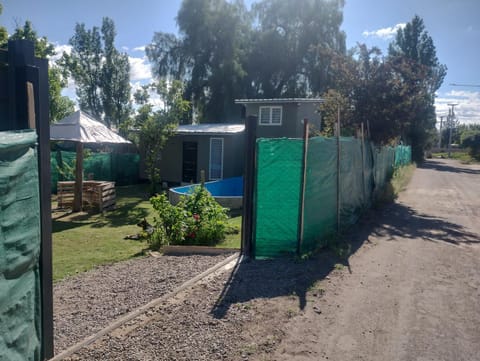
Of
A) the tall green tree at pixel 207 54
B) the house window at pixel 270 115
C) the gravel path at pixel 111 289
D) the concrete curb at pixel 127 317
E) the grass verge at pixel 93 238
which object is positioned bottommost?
the grass verge at pixel 93 238

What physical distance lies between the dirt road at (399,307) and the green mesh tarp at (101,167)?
1236 centimetres

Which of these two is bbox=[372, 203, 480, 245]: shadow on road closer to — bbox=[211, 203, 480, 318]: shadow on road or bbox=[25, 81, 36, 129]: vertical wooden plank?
bbox=[211, 203, 480, 318]: shadow on road

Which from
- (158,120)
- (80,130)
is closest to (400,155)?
(158,120)

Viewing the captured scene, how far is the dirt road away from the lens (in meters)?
3.68

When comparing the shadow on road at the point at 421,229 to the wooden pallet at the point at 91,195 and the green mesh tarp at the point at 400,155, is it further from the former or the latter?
the green mesh tarp at the point at 400,155

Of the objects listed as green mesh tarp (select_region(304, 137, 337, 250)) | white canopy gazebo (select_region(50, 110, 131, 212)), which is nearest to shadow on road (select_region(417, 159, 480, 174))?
green mesh tarp (select_region(304, 137, 337, 250))

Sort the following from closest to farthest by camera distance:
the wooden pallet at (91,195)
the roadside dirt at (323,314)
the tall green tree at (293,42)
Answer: the roadside dirt at (323,314)
the wooden pallet at (91,195)
the tall green tree at (293,42)

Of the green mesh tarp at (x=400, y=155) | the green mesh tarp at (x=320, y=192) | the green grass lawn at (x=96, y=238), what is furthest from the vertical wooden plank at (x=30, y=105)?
the green mesh tarp at (x=400, y=155)

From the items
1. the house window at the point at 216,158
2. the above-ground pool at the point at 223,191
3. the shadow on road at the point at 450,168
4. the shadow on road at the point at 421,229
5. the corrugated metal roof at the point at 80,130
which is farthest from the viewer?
the shadow on road at the point at 450,168

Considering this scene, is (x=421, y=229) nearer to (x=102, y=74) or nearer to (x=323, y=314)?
(x=323, y=314)

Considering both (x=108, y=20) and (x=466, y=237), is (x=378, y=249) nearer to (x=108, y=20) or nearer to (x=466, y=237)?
(x=466, y=237)

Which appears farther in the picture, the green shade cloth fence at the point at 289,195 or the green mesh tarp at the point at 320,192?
the green mesh tarp at the point at 320,192

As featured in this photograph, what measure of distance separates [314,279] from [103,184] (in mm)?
8751

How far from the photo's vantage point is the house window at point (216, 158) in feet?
62.6
